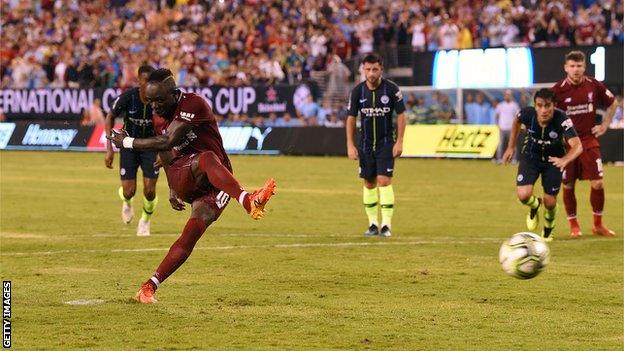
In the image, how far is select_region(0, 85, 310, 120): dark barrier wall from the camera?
4234cm

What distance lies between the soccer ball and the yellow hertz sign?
26.1 meters

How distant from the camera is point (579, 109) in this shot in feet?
59.1

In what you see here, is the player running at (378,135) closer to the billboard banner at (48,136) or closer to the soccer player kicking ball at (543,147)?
the soccer player kicking ball at (543,147)

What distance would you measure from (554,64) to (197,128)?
A: 2624 centimetres

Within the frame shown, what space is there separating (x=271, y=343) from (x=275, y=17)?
124 ft

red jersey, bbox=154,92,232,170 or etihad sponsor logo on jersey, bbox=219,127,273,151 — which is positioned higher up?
red jersey, bbox=154,92,232,170

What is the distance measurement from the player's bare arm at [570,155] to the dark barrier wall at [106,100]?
83.9 feet

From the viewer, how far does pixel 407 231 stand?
733 inches

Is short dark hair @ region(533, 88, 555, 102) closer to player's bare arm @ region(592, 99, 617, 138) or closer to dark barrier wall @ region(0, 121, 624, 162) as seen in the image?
player's bare arm @ region(592, 99, 617, 138)

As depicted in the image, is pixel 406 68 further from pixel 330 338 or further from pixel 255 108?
pixel 330 338

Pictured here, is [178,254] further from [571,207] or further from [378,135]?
[571,207]

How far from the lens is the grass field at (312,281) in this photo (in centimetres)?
987

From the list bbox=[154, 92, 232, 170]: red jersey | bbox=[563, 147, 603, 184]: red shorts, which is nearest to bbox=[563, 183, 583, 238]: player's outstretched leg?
bbox=[563, 147, 603, 184]: red shorts

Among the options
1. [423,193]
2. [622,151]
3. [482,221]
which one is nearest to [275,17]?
[622,151]
